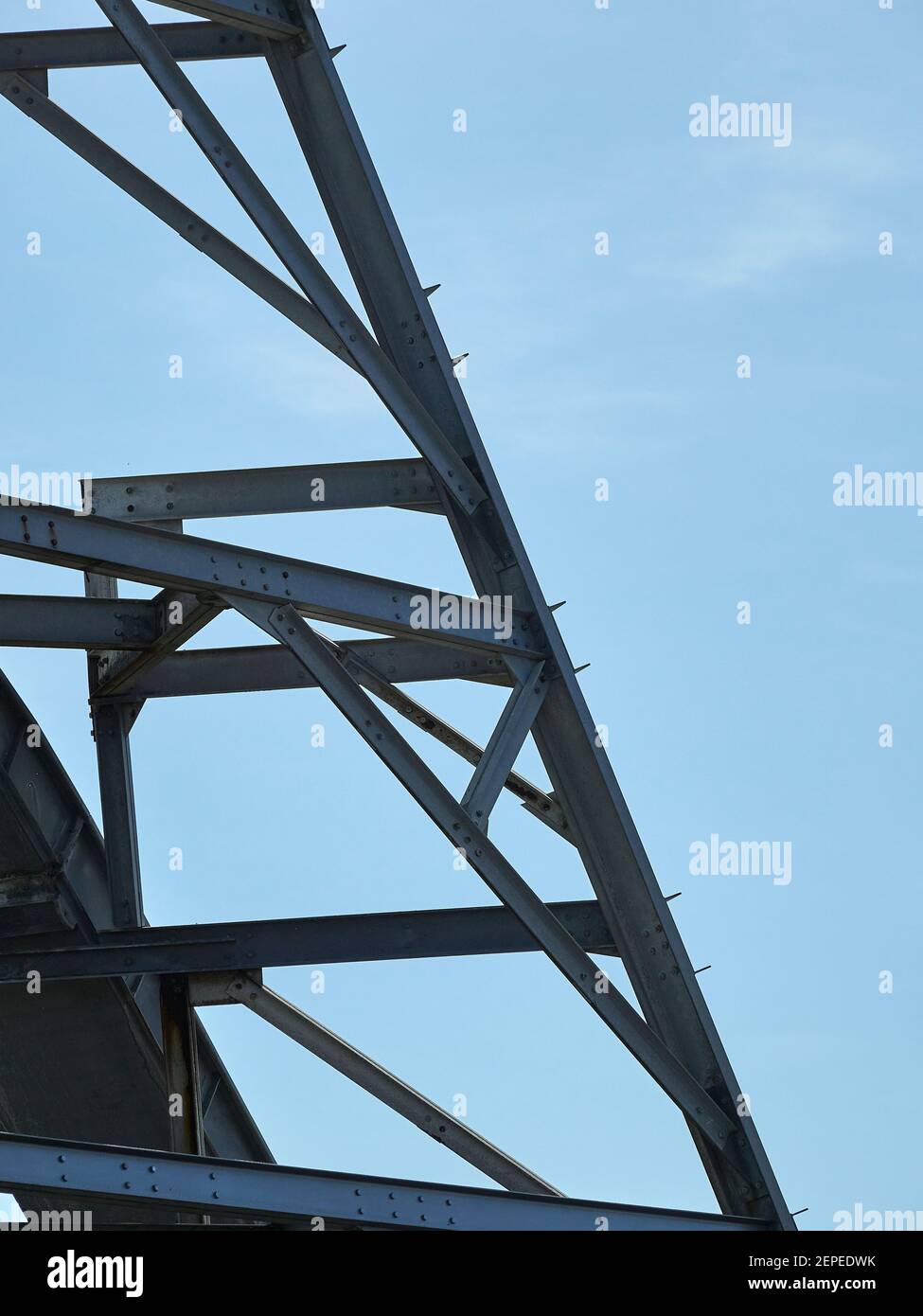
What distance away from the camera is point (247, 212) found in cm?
898

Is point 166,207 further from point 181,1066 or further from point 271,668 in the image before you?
point 181,1066

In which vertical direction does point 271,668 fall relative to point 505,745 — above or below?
above

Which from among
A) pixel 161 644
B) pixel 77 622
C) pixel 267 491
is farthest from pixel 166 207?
pixel 161 644

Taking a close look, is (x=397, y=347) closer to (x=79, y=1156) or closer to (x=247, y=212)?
(x=247, y=212)

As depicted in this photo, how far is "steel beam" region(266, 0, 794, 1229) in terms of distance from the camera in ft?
30.7

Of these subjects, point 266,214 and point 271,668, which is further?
point 271,668

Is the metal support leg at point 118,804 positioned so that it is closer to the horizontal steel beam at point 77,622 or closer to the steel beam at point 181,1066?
the steel beam at point 181,1066

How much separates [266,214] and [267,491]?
5.21ft

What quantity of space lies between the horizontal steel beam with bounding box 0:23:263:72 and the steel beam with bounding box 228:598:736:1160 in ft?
11.6

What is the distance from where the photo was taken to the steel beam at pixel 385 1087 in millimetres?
10523

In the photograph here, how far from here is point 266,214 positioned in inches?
357

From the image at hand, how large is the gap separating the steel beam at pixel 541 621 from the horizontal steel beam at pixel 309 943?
22.6 inches
